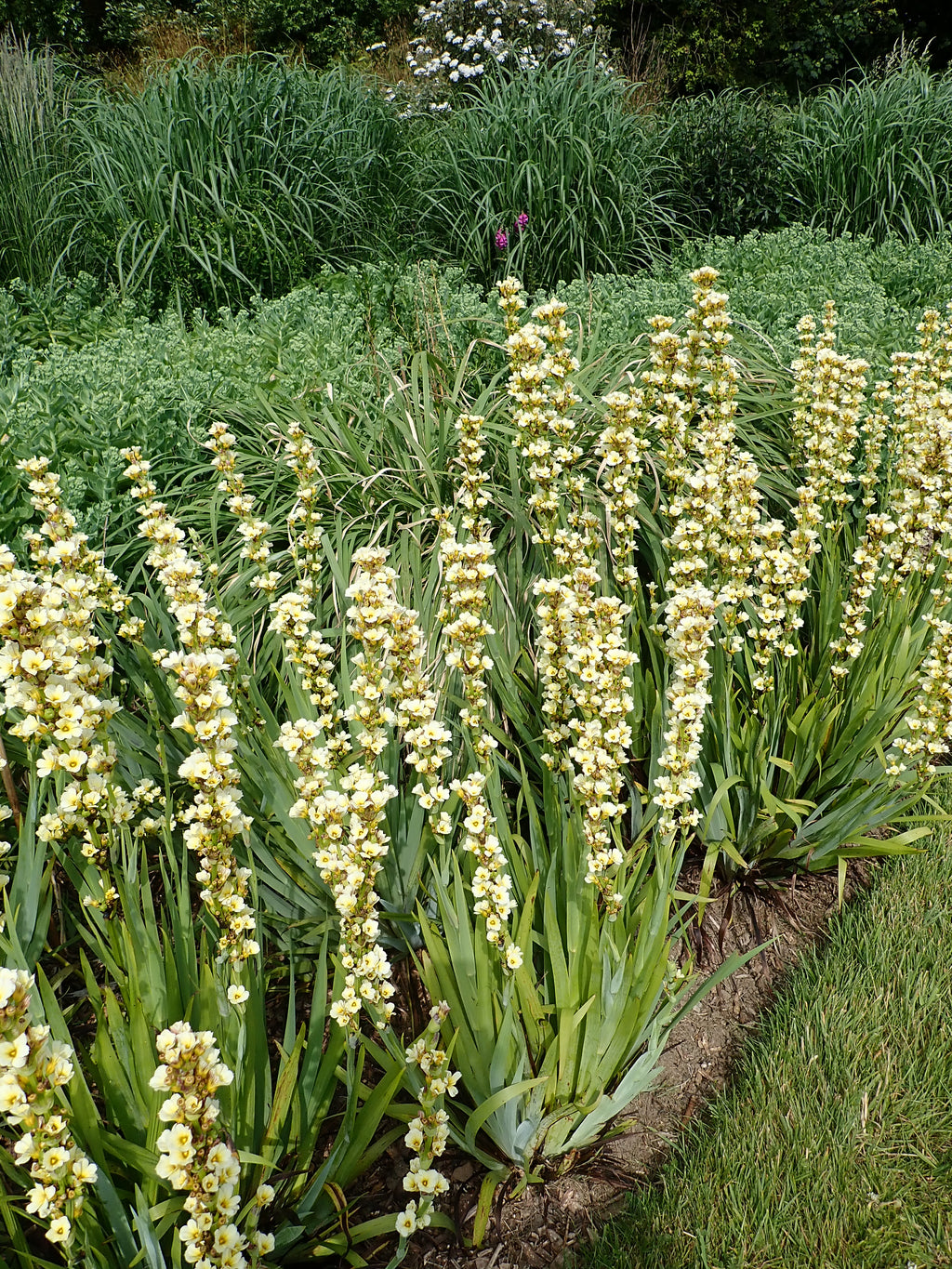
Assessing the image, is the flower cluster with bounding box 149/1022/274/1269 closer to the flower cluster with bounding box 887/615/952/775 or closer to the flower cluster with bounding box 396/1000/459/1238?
the flower cluster with bounding box 396/1000/459/1238

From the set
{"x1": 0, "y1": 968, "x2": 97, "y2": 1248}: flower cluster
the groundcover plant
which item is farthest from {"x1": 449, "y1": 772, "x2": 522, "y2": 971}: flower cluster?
{"x1": 0, "y1": 968, "x2": 97, "y2": 1248}: flower cluster

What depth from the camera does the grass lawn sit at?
1.77m

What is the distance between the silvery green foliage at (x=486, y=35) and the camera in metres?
Answer: 12.1

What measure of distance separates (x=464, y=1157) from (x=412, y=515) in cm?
206

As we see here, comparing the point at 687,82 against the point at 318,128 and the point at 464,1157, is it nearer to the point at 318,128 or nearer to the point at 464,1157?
the point at 318,128

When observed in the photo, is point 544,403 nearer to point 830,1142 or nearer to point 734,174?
point 830,1142

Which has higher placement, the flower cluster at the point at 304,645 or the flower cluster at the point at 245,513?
the flower cluster at the point at 245,513

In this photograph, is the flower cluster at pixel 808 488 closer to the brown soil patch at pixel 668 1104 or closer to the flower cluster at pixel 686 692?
the flower cluster at pixel 686 692

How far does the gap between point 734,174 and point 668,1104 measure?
7.46 metres

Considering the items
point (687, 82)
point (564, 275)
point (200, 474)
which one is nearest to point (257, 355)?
point (200, 474)

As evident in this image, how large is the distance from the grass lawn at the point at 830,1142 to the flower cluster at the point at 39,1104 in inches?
41.2

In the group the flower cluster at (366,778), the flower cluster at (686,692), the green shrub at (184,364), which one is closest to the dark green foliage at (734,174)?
the green shrub at (184,364)

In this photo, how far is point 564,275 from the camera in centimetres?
630

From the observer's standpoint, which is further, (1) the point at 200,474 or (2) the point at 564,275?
(2) the point at 564,275
